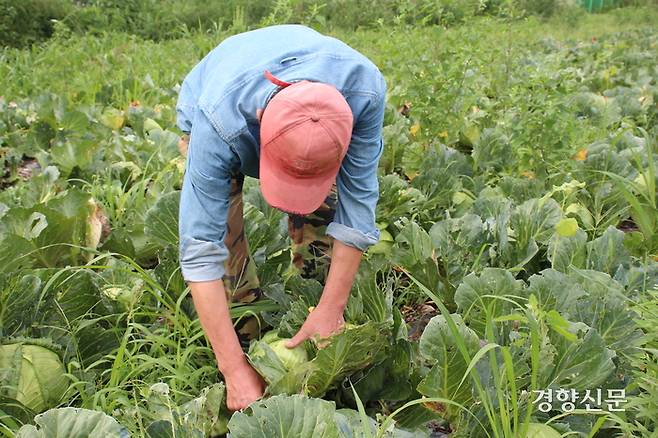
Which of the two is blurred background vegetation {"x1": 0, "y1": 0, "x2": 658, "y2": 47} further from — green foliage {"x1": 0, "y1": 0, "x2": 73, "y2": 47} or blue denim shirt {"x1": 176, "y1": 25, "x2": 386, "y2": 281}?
blue denim shirt {"x1": 176, "y1": 25, "x2": 386, "y2": 281}

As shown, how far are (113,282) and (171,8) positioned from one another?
1208 cm

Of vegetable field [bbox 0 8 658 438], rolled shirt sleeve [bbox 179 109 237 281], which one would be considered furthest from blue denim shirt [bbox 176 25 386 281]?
vegetable field [bbox 0 8 658 438]

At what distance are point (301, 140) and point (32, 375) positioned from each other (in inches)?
47.4

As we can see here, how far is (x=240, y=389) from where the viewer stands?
2049 mm

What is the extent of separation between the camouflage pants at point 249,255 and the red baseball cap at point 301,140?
0.63 m

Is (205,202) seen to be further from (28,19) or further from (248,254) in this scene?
(28,19)

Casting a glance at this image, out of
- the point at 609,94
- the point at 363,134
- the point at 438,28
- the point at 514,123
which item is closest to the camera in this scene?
the point at 363,134

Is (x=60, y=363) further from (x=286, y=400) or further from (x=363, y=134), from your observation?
(x=363, y=134)

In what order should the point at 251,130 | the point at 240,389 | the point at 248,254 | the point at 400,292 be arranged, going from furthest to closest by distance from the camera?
the point at 400,292, the point at 248,254, the point at 240,389, the point at 251,130

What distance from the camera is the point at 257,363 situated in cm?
207

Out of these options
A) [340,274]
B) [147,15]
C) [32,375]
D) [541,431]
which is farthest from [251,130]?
[147,15]

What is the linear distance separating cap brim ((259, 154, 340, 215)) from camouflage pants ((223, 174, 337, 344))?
0.61 m

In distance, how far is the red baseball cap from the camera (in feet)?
5.37

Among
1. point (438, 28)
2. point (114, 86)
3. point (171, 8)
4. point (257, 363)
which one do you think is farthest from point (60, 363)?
point (171, 8)
